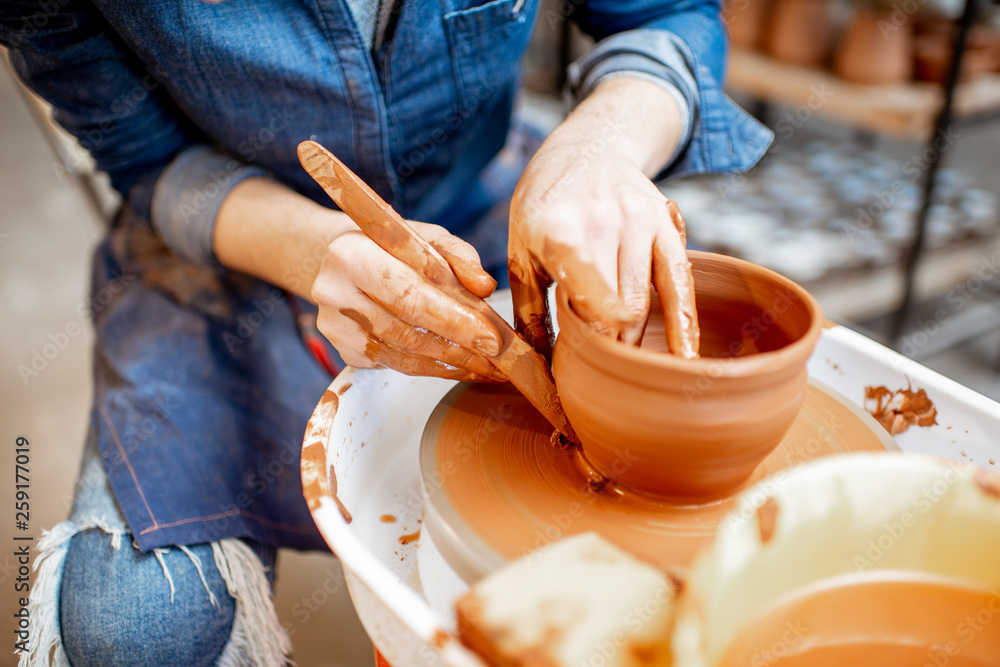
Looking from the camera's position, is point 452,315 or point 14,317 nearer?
point 452,315

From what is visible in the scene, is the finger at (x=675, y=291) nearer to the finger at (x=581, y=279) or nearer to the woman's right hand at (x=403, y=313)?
the finger at (x=581, y=279)

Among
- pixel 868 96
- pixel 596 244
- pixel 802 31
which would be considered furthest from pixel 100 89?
pixel 802 31

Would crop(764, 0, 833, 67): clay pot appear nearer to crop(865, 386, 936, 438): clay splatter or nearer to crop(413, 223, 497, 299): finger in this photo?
crop(865, 386, 936, 438): clay splatter

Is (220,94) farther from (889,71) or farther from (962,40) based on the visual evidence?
(889,71)

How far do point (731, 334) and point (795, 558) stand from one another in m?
0.35

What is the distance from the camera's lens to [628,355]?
0.62 m

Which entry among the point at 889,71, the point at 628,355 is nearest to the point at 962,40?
the point at 889,71

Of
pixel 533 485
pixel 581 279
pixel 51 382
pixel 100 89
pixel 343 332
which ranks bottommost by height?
pixel 51 382

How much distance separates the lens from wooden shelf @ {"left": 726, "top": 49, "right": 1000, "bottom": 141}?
1.95 m

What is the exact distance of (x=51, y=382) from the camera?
2.26 m

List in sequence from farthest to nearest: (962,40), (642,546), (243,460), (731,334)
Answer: (962,40) → (243,460) → (731,334) → (642,546)

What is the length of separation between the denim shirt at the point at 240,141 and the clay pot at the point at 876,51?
1.18m

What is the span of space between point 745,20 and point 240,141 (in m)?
2.15

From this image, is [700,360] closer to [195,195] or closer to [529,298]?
[529,298]
